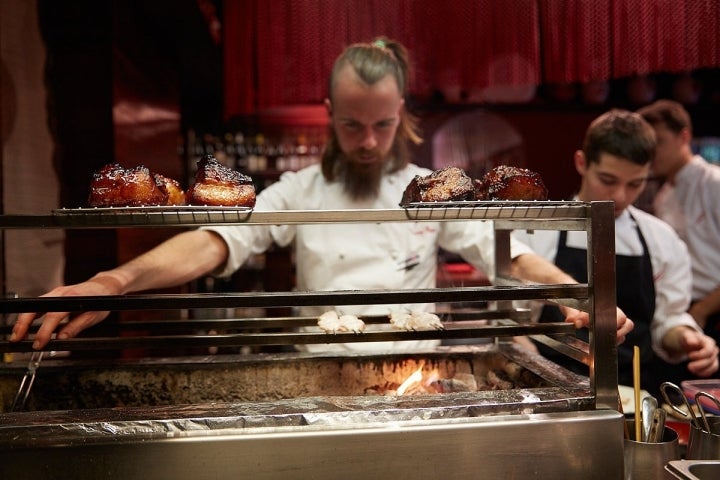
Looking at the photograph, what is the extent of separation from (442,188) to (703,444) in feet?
2.69

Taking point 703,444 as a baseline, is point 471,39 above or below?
above

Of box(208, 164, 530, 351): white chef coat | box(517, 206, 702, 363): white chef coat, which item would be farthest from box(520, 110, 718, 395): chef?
box(208, 164, 530, 351): white chef coat

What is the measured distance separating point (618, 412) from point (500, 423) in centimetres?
29

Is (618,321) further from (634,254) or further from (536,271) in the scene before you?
(634,254)

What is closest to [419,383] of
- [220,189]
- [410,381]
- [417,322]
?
[410,381]

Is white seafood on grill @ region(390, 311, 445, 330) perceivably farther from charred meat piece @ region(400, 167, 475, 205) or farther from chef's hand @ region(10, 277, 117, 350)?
chef's hand @ region(10, 277, 117, 350)

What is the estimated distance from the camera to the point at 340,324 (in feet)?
4.64

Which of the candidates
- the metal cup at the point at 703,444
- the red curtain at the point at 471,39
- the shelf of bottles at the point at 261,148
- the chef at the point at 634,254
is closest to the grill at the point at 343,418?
the metal cup at the point at 703,444

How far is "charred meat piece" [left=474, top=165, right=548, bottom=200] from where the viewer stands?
1.42 metres

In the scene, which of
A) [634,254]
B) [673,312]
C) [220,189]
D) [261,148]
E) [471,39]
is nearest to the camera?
[220,189]

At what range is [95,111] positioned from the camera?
3.17 meters

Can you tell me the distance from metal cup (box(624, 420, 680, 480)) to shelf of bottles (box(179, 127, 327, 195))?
195 inches

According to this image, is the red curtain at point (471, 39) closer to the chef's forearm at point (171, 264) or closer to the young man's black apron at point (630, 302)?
the young man's black apron at point (630, 302)

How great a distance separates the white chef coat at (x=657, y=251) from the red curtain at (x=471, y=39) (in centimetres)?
77
